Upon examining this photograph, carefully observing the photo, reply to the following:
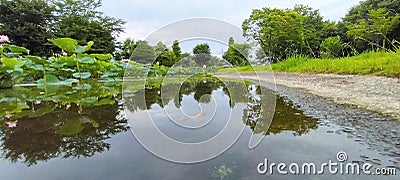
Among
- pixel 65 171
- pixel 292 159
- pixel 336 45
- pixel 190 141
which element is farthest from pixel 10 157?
pixel 336 45

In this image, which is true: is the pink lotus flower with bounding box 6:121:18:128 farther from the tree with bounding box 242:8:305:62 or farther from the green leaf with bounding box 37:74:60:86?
the tree with bounding box 242:8:305:62

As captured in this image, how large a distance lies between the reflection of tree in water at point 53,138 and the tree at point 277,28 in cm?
1002

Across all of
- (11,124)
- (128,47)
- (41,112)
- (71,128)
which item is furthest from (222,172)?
(128,47)

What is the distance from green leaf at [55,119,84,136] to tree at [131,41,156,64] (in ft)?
1.78

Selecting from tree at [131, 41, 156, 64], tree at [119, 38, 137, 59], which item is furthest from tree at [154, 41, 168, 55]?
tree at [119, 38, 137, 59]

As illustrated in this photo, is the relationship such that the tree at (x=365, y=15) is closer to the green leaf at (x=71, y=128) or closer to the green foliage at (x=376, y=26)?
the green foliage at (x=376, y=26)

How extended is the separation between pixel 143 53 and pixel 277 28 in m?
11.0

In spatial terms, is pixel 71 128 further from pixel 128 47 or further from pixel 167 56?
pixel 128 47

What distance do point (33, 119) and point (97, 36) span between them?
50.7ft

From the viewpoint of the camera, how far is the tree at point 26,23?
40.4 ft

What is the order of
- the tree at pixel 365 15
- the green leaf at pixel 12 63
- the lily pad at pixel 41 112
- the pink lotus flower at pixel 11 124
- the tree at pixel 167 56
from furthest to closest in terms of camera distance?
the tree at pixel 365 15, the green leaf at pixel 12 63, the tree at pixel 167 56, the lily pad at pixel 41 112, the pink lotus flower at pixel 11 124

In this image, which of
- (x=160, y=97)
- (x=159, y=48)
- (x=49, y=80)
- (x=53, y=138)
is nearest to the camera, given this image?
(x=53, y=138)

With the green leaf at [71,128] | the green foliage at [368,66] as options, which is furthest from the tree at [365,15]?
the green leaf at [71,128]

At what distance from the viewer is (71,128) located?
3.80ft
